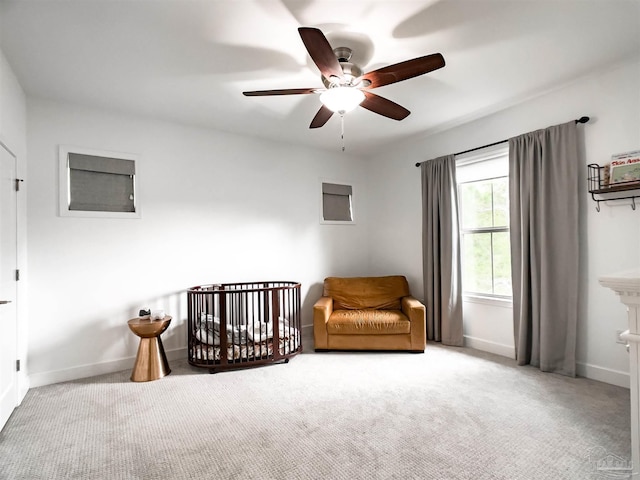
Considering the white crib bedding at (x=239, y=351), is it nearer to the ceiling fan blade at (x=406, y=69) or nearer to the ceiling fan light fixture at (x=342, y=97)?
the ceiling fan light fixture at (x=342, y=97)

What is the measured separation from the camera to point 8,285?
2.45 m

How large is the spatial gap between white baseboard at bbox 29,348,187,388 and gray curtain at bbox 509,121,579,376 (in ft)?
12.4

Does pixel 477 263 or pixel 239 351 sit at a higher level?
pixel 477 263

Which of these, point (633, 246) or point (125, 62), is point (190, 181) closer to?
point (125, 62)

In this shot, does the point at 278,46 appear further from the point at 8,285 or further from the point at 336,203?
the point at 336,203

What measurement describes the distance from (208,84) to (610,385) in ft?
13.3

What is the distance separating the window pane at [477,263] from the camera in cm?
379

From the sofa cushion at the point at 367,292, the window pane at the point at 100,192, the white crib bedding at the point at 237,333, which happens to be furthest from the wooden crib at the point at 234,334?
the window pane at the point at 100,192

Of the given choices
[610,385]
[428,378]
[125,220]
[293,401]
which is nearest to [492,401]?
[428,378]

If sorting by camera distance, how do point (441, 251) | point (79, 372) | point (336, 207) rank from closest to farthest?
point (79, 372)
point (441, 251)
point (336, 207)

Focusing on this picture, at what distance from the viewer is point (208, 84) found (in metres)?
2.85

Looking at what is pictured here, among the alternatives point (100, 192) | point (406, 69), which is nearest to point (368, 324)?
point (406, 69)

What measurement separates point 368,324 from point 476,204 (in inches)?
72.8

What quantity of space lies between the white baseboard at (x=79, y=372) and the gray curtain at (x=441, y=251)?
3.31m
